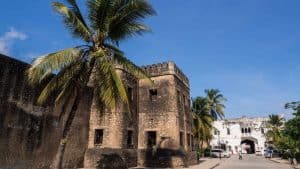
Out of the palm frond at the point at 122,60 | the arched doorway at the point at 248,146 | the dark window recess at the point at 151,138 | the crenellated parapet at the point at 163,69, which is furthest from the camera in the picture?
the arched doorway at the point at 248,146

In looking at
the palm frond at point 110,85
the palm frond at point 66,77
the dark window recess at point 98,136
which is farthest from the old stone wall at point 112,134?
the palm frond at point 110,85

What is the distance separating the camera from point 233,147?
62.6m

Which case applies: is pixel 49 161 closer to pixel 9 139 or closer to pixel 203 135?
pixel 9 139

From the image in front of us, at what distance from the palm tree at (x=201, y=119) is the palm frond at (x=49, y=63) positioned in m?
25.9

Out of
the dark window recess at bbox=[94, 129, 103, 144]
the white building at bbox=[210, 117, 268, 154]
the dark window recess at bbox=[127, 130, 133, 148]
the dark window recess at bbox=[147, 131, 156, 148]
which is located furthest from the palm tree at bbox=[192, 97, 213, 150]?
the white building at bbox=[210, 117, 268, 154]

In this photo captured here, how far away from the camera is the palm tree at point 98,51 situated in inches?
405

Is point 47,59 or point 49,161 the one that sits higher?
point 47,59

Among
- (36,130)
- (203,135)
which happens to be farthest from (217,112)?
(36,130)

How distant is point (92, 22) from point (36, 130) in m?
7.50

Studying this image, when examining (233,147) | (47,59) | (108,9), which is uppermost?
(108,9)

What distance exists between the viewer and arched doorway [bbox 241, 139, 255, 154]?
6504cm

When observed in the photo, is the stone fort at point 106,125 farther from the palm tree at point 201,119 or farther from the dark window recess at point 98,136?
the palm tree at point 201,119

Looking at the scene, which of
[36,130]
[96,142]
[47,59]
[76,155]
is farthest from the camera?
[96,142]

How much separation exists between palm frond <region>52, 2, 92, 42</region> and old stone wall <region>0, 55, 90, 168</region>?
486 centimetres
